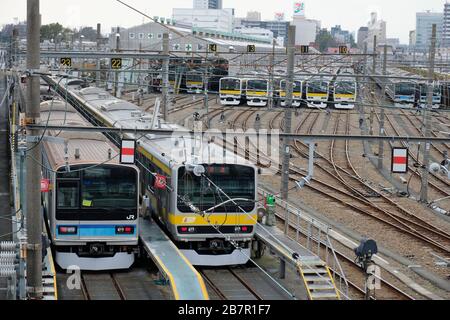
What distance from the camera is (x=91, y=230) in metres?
13.3

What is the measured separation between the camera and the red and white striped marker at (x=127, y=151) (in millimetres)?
12492

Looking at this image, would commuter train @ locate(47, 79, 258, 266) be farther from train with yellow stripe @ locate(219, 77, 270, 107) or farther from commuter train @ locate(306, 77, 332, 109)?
commuter train @ locate(306, 77, 332, 109)

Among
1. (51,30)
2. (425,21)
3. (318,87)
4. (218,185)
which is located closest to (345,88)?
(318,87)

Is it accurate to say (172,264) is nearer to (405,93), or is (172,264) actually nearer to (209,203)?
(209,203)

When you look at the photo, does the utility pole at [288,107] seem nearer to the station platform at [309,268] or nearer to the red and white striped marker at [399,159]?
the station platform at [309,268]

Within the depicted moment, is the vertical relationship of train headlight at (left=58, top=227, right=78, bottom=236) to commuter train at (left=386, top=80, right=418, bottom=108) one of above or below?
below

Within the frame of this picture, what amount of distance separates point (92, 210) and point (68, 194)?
470 millimetres

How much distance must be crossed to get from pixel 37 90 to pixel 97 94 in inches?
571

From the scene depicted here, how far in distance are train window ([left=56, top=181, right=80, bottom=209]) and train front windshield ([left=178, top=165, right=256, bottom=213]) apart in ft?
5.73

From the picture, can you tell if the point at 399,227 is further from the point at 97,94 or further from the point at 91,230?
the point at 97,94

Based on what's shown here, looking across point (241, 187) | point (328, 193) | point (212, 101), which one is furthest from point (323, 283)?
point (212, 101)

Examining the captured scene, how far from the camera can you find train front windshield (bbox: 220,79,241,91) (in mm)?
45281

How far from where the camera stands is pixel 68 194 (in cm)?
1316

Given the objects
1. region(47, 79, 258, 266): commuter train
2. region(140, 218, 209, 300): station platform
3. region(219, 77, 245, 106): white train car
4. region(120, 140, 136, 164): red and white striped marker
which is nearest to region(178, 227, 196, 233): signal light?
region(47, 79, 258, 266): commuter train
